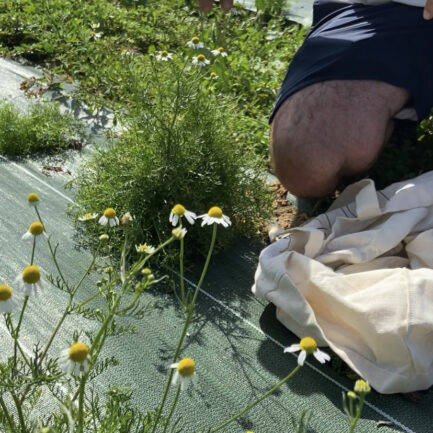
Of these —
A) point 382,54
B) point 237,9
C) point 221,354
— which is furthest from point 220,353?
point 237,9

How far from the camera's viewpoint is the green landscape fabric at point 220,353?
72.1 inches

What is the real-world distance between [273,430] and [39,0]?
14.3ft

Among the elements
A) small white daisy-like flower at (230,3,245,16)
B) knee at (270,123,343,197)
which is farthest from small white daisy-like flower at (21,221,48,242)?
small white daisy-like flower at (230,3,245,16)

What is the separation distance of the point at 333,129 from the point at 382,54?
1.14ft

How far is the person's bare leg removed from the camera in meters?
2.57

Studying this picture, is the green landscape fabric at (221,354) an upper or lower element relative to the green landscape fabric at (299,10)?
lower

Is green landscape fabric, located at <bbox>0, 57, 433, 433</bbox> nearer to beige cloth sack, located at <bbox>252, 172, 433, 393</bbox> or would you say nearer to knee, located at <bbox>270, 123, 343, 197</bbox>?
beige cloth sack, located at <bbox>252, 172, 433, 393</bbox>

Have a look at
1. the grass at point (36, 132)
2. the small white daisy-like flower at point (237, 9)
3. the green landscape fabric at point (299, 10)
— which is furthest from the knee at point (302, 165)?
the small white daisy-like flower at point (237, 9)

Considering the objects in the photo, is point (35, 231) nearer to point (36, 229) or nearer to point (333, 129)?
point (36, 229)

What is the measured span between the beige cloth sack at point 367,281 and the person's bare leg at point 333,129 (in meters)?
0.15

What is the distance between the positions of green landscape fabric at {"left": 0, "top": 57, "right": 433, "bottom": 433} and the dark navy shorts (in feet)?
2.57

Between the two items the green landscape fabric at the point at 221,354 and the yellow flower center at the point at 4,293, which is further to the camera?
the green landscape fabric at the point at 221,354

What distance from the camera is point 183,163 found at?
2436mm

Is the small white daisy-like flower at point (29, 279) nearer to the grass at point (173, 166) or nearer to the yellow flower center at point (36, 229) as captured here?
the yellow flower center at point (36, 229)
